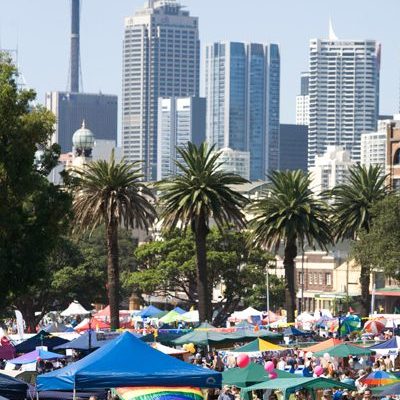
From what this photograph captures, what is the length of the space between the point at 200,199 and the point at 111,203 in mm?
4586

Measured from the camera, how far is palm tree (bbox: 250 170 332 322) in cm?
8225

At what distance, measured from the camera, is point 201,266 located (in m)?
74.4

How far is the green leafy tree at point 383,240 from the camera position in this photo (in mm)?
88312

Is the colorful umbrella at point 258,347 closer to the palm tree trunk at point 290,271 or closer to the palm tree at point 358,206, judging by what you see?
the palm tree trunk at point 290,271

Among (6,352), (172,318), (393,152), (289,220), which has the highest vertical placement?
(393,152)

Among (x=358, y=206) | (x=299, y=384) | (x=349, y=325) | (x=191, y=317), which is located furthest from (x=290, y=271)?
(x=299, y=384)

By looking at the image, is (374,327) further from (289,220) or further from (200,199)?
(289,220)

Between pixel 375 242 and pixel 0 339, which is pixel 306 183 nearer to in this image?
pixel 375 242

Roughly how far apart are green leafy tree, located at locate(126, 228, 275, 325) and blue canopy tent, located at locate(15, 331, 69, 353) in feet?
203

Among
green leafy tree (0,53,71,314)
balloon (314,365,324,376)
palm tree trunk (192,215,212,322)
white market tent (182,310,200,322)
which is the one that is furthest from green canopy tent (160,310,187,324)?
green leafy tree (0,53,71,314)

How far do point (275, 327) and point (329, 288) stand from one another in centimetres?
10255

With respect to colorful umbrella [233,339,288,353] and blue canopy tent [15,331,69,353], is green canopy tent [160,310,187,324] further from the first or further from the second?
colorful umbrella [233,339,288,353]

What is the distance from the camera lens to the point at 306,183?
276ft

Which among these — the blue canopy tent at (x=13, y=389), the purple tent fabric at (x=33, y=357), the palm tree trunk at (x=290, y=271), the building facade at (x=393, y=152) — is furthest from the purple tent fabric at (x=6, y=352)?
the building facade at (x=393, y=152)
